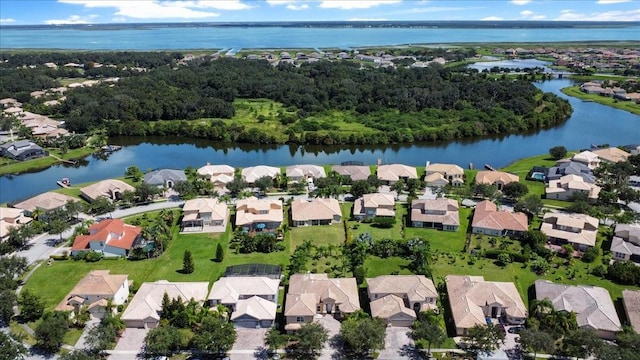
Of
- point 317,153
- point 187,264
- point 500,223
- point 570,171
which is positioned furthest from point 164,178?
point 570,171

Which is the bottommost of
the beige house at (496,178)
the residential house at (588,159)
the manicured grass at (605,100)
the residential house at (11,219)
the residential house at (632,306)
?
the residential house at (632,306)

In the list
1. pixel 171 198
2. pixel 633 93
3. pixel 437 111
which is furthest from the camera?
pixel 633 93

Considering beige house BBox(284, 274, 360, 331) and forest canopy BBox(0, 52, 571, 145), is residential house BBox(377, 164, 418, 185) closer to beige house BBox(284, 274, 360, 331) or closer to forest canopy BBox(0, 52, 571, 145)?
forest canopy BBox(0, 52, 571, 145)

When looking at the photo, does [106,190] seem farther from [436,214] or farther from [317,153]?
[436,214]

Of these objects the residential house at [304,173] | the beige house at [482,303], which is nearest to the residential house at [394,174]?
the residential house at [304,173]

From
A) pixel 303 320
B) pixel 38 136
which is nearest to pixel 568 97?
pixel 303 320

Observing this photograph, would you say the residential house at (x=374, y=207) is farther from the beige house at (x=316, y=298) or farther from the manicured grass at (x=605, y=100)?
the manicured grass at (x=605, y=100)

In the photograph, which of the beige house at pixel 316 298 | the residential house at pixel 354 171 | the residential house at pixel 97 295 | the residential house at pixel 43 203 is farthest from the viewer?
the residential house at pixel 354 171

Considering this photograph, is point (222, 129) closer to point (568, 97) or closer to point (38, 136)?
point (38, 136)

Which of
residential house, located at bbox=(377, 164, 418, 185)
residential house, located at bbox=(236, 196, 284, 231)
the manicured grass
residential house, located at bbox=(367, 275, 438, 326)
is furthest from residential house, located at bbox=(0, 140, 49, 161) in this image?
the manicured grass
